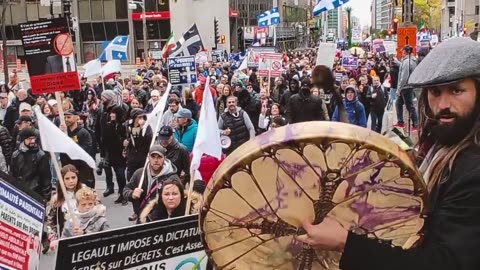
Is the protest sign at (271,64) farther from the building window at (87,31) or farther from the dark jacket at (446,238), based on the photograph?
the building window at (87,31)

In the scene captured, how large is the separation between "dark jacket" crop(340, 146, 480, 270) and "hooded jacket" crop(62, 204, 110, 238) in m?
4.54

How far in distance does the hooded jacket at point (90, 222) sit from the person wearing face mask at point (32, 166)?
2.96 m

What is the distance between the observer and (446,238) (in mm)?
1879

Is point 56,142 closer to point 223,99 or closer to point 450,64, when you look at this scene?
point 450,64

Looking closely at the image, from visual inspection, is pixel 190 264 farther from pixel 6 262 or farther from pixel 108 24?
pixel 108 24

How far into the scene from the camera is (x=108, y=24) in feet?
210

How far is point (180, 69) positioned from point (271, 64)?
329cm

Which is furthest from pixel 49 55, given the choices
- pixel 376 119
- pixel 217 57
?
pixel 217 57

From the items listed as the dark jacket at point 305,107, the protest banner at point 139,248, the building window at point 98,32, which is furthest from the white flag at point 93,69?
the building window at point 98,32

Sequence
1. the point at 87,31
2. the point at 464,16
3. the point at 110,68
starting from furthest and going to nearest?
1. the point at 464,16
2. the point at 87,31
3. the point at 110,68

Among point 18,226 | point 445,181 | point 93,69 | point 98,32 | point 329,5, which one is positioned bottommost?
point 93,69

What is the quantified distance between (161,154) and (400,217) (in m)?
5.80

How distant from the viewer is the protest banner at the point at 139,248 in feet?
9.87

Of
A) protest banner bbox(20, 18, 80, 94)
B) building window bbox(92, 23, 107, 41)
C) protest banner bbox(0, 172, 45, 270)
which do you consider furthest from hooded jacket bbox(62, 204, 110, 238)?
building window bbox(92, 23, 107, 41)
